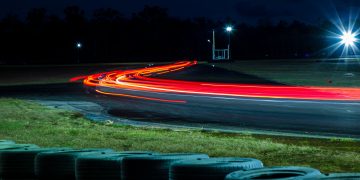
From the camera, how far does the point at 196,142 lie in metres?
13.7

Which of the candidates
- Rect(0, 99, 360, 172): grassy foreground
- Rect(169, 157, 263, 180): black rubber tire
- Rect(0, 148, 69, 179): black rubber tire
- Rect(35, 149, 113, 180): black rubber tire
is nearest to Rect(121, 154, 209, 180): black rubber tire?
Rect(169, 157, 263, 180): black rubber tire

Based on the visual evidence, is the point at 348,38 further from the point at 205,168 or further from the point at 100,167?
the point at 205,168

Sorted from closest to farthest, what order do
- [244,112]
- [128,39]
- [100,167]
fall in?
[100,167]
[244,112]
[128,39]

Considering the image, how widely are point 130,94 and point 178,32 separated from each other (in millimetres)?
142982

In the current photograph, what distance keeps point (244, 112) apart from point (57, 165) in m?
14.2

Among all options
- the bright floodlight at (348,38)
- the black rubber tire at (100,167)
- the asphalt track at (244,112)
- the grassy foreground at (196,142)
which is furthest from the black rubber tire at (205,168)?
the bright floodlight at (348,38)

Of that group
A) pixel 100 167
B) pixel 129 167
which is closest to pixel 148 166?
pixel 129 167

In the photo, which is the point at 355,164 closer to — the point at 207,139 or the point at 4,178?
the point at 207,139

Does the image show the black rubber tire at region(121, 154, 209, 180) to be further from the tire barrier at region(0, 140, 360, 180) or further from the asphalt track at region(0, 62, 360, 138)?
the asphalt track at region(0, 62, 360, 138)

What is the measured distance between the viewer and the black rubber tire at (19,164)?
948cm

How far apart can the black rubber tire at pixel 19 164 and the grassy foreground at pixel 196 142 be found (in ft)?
11.4

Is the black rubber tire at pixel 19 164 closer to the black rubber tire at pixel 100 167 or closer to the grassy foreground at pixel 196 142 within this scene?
the black rubber tire at pixel 100 167

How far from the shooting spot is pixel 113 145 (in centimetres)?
1342

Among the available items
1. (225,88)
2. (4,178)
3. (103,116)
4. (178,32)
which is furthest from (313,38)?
(4,178)
